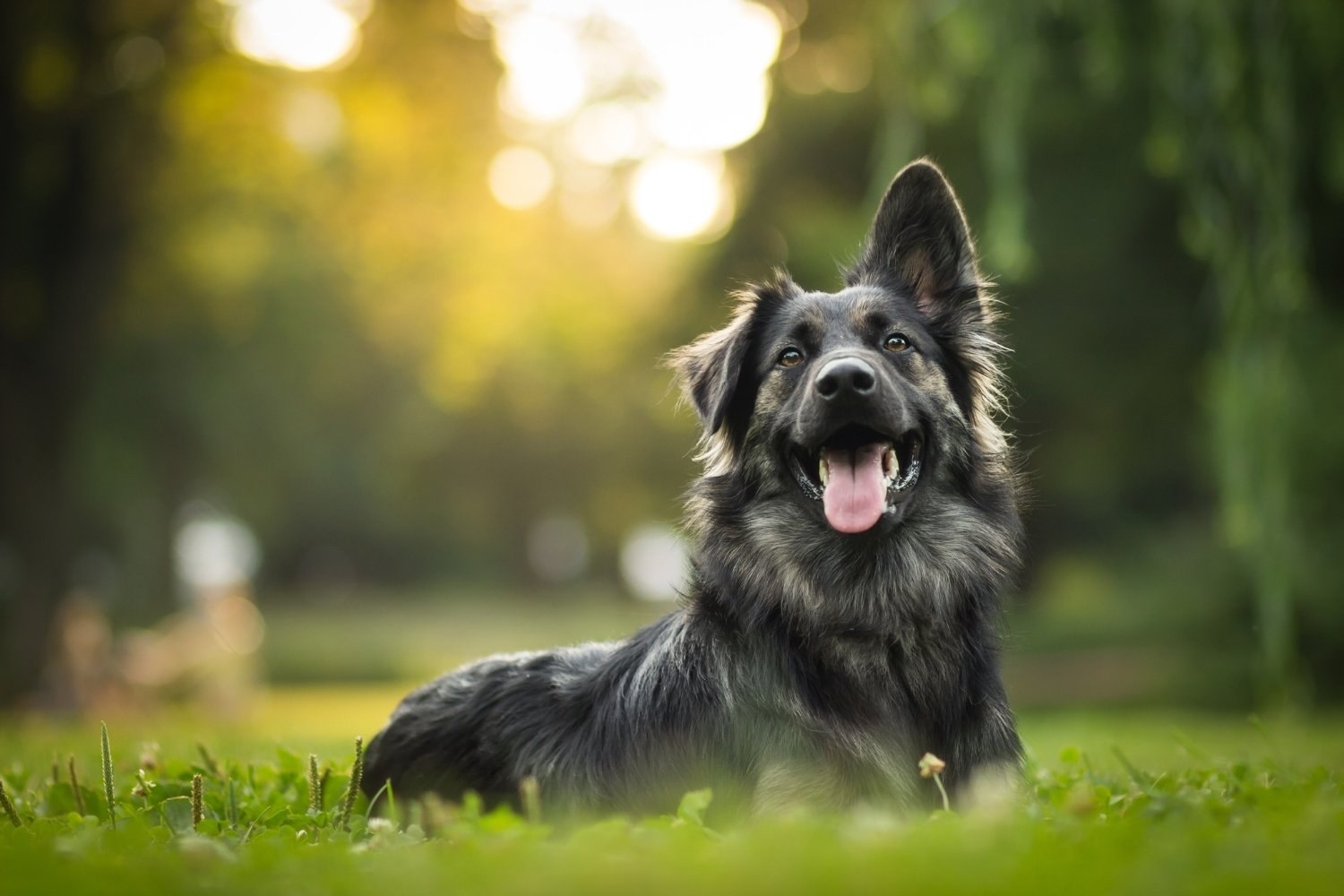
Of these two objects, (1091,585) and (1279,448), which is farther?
(1091,585)

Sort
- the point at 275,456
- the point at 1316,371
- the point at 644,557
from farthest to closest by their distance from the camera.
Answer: the point at 644,557
the point at 275,456
the point at 1316,371

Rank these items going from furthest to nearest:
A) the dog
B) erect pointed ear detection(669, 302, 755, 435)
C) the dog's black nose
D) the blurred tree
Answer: the blurred tree
erect pointed ear detection(669, 302, 755, 435)
the dog's black nose
the dog

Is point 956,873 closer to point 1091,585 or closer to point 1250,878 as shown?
point 1250,878

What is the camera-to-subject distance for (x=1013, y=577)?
5.27 metres

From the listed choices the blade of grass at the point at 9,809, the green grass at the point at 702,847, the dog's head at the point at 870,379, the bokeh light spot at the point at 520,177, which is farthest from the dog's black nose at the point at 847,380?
the bokeh light spot at the point at 520,177

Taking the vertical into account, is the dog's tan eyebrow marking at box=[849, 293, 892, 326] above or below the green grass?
above

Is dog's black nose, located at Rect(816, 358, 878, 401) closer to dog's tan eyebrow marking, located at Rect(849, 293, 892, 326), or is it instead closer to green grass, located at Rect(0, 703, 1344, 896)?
dog's tan eyebrow marking, located at Rect(849, 293, 892, 326)

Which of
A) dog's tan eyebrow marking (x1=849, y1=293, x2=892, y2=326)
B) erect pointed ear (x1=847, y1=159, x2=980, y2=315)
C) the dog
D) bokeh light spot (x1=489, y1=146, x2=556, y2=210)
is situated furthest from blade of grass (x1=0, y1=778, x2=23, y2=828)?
bokeh light spot (x1=489, y1=146, x2=556, y2=210)

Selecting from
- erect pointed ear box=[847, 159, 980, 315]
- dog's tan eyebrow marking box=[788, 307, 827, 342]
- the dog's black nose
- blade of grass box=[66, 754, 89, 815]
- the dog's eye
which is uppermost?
erect pointed ear box=[847, 159, 980, 315]

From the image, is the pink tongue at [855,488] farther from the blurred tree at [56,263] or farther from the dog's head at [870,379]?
the blurred tree at [56,263]

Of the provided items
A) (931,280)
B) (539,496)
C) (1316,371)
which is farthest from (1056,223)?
(539,496)

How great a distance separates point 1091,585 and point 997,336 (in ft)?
49.2

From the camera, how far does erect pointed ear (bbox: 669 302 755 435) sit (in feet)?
17.0

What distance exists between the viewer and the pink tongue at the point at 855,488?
481cm
